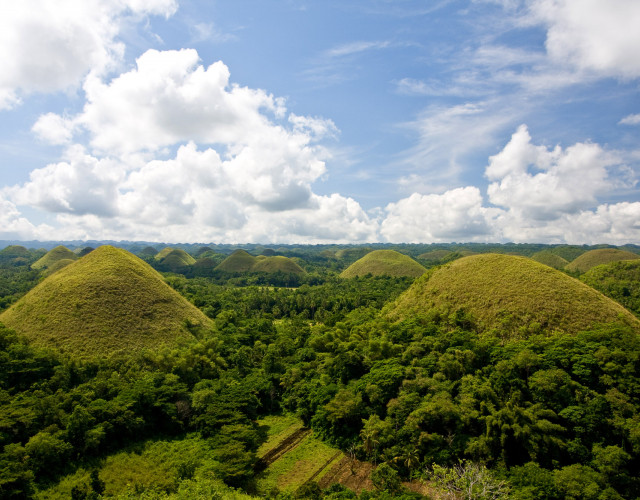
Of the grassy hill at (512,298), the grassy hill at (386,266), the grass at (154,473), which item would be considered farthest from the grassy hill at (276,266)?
the grass at (154,473)

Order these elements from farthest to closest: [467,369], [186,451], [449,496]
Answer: [467,369] < [186,451] < [449,496]

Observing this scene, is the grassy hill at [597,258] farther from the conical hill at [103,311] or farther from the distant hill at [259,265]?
the conical hill at [103,311]

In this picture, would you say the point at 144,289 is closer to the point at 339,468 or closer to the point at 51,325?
the point at 51,325

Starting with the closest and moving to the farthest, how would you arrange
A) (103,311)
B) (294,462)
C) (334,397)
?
(294,462) → (334,397) → (103,311)

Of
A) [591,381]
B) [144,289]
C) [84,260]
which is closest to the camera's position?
[591,381]

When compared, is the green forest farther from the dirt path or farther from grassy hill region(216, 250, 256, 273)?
grassy hill region(216, 250, 256, 273)

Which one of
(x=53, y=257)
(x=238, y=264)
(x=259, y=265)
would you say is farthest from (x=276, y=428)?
(x=53, y=257)

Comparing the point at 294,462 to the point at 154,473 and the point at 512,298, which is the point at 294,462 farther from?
the point at 512,298

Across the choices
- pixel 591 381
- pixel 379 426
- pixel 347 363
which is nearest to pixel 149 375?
pixel 347 363
